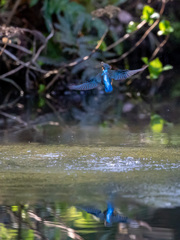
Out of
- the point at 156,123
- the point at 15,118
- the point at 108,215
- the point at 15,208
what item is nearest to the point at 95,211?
the point at 108,215

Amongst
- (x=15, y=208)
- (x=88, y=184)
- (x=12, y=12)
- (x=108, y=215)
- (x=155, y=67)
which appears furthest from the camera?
(x=12, y=12)

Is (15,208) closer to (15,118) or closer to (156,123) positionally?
(156,123)

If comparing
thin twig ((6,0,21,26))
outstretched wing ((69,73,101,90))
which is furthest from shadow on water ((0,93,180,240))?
thin twig ((6,0,21,26))

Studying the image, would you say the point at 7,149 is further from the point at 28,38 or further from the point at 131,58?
the point at 131,58

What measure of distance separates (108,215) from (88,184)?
496 millimetres

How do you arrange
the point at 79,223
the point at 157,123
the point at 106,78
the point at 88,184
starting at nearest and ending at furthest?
the point at 79,223 < the point at 88,184 < the point at 106,78 < the point at 157,123

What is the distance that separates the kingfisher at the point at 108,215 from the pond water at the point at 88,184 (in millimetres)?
18

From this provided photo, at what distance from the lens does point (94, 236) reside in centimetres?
187

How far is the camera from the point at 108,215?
6.98 feet

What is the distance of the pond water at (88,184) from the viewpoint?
77.9 inches

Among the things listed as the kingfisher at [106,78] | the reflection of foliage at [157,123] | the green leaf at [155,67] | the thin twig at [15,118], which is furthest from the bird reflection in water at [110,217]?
the green leaf at [155,67]

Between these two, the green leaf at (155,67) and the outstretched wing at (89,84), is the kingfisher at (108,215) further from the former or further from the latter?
the green leaf at (155,67)

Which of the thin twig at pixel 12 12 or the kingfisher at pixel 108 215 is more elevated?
the thin twig at pixel 12 12

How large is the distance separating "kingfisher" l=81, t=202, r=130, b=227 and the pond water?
18mm
